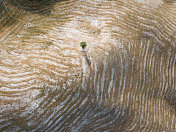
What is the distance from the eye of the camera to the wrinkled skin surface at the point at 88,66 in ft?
62.3

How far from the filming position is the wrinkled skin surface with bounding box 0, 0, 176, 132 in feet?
62.3

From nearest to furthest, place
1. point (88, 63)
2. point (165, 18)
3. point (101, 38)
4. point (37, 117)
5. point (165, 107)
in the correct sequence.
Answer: point (37, 117)
point (88, 63)
point (101, 38)
point (165, 107)
point (165, 18)

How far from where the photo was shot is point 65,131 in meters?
19.6

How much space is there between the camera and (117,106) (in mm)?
21797

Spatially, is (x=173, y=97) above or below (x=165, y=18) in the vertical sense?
below

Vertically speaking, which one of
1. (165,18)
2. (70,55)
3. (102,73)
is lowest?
(102,73)

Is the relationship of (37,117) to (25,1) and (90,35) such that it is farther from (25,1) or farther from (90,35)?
(25,1)

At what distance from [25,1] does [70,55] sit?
13463 millimetres

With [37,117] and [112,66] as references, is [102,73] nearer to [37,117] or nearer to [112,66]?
[112,66]

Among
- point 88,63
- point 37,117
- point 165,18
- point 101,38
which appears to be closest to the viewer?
point 37,117

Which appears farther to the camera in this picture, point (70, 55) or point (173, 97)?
point (173, 97)

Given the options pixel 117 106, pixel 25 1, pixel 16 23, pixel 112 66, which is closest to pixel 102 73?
pixel 112 66

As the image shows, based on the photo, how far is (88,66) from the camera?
829 inches

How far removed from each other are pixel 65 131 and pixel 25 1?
23.2 metres
